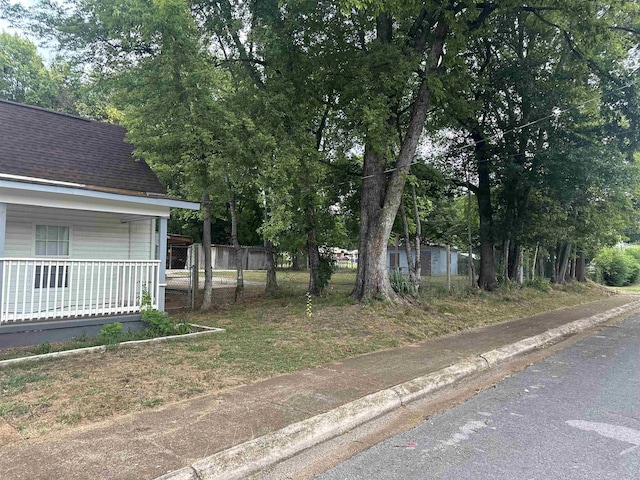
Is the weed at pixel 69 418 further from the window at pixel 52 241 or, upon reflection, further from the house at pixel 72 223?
the window at pixel 52 241

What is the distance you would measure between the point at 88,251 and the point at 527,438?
376 inches

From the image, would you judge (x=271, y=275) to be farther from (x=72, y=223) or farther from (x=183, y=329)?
(x=72, y=223)

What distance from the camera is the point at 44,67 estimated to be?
94.3ft

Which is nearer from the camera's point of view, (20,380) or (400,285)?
(20,380)

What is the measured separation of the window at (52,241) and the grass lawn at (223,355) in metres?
3.11

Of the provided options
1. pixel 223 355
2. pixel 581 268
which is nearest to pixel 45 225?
pixel 223 355

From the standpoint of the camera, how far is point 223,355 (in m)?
6.68

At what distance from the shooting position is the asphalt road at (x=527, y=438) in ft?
11.5

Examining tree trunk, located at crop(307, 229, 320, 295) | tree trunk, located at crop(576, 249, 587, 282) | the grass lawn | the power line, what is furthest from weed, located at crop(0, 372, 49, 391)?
tree trunk, located at crop(576, 249, 587, 282)

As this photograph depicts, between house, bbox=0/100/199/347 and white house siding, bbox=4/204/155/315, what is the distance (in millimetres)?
21

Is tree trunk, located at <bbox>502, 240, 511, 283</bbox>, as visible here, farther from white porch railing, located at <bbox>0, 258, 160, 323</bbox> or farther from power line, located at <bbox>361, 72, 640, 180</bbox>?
white porch railing, located at <bbox>0, 258, 160, 323</bbox>

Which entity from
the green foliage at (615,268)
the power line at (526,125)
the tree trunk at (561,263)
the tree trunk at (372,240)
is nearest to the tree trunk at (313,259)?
the tree trunk at (372,240)

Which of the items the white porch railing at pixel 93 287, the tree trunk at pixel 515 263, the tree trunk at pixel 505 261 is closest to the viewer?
the white porch railing at pixel 93 287

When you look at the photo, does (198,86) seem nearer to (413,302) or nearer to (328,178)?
(328,178)
